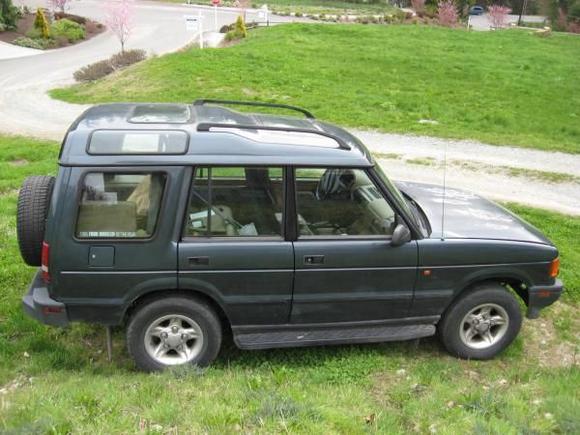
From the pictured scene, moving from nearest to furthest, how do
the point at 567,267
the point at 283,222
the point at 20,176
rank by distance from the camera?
the point at 283,222 → the point at 567,267 → the point at 20,176

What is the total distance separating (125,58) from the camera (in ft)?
75.5

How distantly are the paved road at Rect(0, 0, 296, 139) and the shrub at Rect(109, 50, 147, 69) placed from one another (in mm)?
1615

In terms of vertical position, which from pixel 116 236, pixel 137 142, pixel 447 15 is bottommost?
pixel 116 236

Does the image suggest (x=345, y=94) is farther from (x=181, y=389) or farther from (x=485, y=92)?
(x=181, y=389)

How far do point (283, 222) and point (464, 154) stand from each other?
861 centimetres

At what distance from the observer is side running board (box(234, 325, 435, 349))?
15.6 feet

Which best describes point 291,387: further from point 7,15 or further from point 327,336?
point 7,15

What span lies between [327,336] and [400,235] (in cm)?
100

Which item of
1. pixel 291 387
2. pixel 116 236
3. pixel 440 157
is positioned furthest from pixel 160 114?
pixel 440 157

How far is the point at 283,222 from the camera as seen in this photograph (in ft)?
15.0

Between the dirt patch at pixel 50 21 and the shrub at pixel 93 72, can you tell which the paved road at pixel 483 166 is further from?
the dirt patch at pixel 50 21

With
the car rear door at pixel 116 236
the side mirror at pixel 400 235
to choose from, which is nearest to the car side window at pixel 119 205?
the car rear door at pixel 116 236

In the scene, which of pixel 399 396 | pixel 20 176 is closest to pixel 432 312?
pixel 399 396

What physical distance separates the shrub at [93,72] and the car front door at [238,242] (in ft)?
57.4
